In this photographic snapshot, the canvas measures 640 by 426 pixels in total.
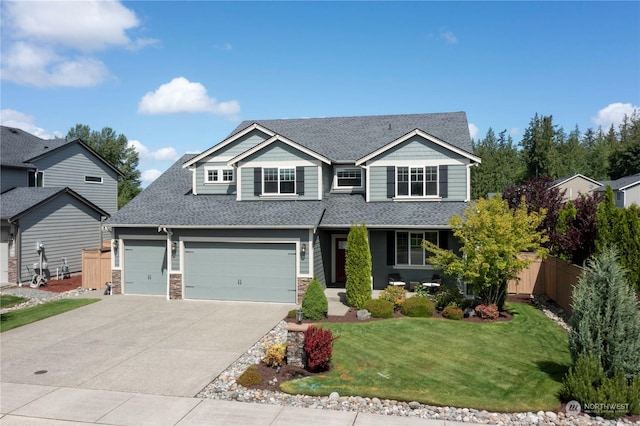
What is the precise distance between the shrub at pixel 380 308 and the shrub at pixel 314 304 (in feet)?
5.21

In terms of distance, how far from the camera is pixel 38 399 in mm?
8781

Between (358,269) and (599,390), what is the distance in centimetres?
913

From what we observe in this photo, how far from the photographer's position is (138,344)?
1247cm

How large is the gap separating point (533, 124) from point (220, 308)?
66.1 metres

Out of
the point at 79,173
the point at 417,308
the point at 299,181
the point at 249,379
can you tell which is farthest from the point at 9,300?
the point at 417,308

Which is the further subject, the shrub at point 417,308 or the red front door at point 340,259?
the red front door at point 340,259

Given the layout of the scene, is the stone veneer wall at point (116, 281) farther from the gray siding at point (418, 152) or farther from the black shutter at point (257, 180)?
the gray siding at point (418, 152)

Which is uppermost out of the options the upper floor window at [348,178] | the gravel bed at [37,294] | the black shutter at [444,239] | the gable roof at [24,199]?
the upper floor window at [348,178]

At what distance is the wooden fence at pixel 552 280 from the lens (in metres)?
15.2

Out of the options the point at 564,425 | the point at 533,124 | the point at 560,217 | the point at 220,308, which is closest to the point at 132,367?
the point at 220,308

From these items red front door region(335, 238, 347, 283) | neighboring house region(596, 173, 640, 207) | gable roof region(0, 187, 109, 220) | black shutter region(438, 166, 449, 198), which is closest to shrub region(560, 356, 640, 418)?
black shutter region(438, 166, 449, 198)

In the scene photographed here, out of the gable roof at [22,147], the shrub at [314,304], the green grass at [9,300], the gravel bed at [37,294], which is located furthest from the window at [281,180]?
the gable roof at [22,147]

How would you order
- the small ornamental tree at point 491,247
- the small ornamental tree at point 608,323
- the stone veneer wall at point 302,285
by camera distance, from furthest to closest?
the stone veneer wall at point 302,285 → the small ornamental tree at point 491,247 → the small ornamental tree at point 608,323

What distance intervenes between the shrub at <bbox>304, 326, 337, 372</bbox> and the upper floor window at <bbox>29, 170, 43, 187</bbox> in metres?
24.3
